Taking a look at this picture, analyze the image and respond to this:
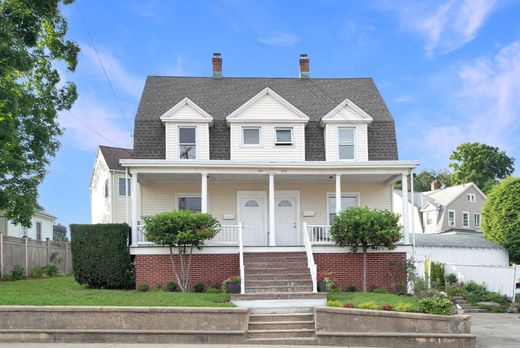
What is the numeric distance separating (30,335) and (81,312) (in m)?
1.18

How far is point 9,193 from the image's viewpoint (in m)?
23.2

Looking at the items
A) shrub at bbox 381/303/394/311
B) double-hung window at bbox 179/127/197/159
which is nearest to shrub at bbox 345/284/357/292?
shrub at bbox 381/303/394/311

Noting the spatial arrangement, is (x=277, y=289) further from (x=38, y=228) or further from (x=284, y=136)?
(x=38, y=228)

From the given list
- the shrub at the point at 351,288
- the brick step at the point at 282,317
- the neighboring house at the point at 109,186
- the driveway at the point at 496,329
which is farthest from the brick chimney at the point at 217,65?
the driveway at the point at 496,329

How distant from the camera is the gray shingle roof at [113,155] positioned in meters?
35.4

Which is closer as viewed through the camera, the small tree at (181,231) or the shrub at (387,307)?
the shrub at (387,307)

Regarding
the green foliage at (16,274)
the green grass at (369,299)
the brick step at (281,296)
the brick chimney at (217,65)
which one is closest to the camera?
the green grass at (369,299)

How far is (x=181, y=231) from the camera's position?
58.2 feet

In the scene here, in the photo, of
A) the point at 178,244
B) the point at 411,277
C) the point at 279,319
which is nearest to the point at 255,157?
the point at 178,244

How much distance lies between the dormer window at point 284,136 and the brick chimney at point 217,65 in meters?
5.15

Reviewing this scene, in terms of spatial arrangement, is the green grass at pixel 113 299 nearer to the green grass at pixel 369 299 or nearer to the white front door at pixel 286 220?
the green grass at pixel 369 299

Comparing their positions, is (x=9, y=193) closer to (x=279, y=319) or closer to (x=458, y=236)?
(x=279, y=319)

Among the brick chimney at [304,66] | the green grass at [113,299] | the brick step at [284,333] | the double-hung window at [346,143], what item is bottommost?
the brick step at [284,333]

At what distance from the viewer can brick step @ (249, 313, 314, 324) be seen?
14047mm
